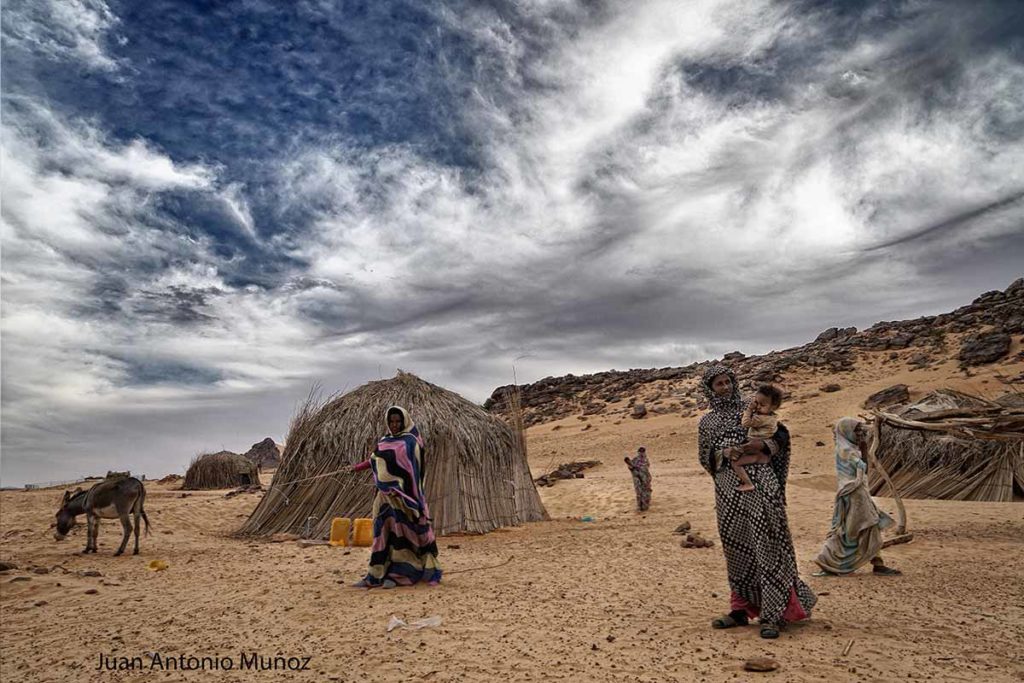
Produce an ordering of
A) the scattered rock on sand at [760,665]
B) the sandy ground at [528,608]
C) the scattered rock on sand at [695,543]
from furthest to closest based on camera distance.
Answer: the scattered rock on sand at [695,543]
the sandy ground at [528,608]
the scattered rock on sand at [760,665]

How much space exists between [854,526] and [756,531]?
9.37 feet

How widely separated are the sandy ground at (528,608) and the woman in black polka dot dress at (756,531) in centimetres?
17

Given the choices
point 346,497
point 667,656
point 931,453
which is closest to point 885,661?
point 667,656

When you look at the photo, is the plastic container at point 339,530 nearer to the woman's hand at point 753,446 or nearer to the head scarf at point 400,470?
the head scarf at point 400,470

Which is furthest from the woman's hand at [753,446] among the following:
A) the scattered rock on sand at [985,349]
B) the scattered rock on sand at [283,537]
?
the scattered rock on sand at [985,349]

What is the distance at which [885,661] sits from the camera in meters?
4.00

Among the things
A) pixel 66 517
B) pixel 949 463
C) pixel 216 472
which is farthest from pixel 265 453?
pixel 949 463

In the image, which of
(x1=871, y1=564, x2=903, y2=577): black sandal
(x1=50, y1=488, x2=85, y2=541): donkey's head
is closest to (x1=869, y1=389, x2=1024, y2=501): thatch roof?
(x1=871, y1=564, x2=903, y2=577): black sandal

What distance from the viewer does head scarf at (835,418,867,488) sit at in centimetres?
702

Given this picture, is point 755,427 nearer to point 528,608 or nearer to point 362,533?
point 528,608

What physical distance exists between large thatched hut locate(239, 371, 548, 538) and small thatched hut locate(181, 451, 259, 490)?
1208cm

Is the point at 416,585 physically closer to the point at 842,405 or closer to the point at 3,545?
the point at 3,545

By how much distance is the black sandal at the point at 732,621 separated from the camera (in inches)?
188

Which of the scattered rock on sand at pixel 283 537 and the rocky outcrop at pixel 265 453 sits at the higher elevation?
the rocky outcrop at pixel 265 453
